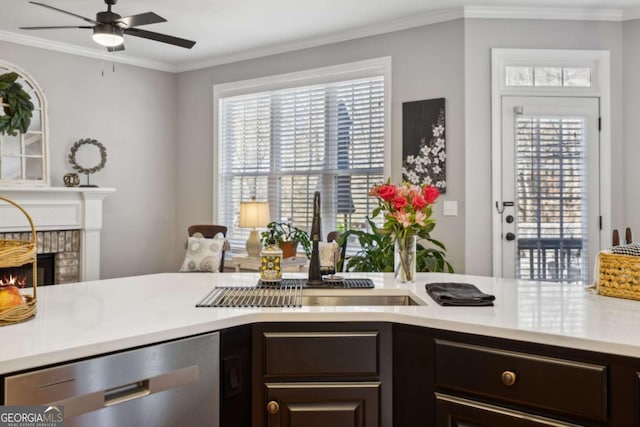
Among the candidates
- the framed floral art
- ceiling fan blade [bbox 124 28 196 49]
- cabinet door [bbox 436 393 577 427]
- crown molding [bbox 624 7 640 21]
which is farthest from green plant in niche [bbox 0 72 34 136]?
crown molding [bbox 624 7 640 21]

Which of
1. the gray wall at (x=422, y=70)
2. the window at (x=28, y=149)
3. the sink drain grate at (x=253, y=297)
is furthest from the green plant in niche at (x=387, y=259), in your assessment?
the window at (x=28, y=149)

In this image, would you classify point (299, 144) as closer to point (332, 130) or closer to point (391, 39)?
point (332, 130)

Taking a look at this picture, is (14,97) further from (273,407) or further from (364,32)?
(364,32)

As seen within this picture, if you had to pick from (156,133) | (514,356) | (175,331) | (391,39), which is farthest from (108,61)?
(514,356)

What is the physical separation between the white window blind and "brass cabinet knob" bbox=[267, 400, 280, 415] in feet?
10.9

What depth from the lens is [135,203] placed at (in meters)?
5.80

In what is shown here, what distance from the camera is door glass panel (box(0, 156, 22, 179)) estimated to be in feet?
15.3

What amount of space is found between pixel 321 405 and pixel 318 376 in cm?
9

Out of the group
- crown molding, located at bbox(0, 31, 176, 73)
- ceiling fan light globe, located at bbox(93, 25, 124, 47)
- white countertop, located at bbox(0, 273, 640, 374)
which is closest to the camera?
white countertop, located at bbox(0, 273, 640, 374)

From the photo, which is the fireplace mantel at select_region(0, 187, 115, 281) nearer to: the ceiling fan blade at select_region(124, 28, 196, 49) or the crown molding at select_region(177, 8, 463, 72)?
the crown molding at select_region(177, 8, 463, 72)

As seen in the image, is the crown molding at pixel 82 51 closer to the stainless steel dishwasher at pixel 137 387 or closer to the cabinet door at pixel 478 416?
the stainless steel dishwasher at pixel 137 387

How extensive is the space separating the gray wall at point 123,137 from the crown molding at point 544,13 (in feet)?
11.6

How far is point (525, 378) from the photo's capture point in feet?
4.76

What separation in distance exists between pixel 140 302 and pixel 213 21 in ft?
11.2
